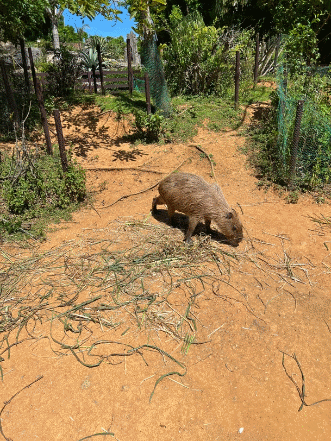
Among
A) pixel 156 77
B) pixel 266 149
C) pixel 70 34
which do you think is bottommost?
pixel 266 149

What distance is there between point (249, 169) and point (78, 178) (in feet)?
12.1

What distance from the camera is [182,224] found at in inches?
211

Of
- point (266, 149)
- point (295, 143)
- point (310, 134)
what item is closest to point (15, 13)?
point (266, 149)

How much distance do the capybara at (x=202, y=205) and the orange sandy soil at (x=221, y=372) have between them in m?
0.31

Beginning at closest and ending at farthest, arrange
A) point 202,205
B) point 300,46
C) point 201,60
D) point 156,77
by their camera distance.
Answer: point 202,205, point 300,46, point 156,77, point 201,60

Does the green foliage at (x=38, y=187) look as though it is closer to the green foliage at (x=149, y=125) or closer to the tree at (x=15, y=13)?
the green foliage at (x=149, y=125)

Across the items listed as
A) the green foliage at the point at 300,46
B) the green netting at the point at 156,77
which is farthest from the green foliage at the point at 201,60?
the green foliage at the point at 300,46

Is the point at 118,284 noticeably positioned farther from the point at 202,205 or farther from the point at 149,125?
the point at 149,125

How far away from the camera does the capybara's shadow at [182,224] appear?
16.2ft

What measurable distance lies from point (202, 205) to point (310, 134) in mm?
3288

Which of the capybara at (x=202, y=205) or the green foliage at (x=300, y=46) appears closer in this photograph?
the capybara at (x=202, y=205)

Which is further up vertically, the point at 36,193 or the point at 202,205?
the point at 202,205

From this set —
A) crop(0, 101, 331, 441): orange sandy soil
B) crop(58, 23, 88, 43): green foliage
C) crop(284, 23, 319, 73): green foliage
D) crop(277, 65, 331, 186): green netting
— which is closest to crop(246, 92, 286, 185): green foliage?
crop(277, 65, 331, 186): green netting

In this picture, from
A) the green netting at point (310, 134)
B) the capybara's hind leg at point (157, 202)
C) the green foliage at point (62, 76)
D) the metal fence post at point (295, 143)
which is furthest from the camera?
the green foliage at point (62, 76)
